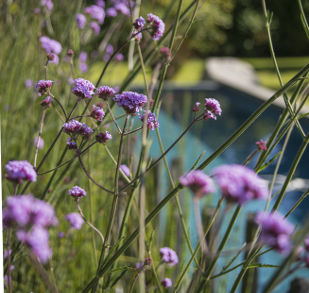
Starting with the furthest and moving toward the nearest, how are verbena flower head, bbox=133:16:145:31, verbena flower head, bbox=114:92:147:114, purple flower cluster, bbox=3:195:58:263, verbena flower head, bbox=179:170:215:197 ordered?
verbena flower head, bbox=133:16:145:31 < verbena flower head, bbox=114:92:147:114 < verbena flower head, bbox=179:170:215:197 < purple flower cluster, bbox=3:195:58:263

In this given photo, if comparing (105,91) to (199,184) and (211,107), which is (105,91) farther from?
(199,184)

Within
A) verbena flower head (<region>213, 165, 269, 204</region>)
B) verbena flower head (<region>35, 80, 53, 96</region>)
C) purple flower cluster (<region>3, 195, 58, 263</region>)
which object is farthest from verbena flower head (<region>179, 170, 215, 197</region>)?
verbena flower head (<region>35, 80, 53, 96</region>)

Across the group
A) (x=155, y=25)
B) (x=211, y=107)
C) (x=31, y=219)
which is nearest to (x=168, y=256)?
(x=211, y=107)

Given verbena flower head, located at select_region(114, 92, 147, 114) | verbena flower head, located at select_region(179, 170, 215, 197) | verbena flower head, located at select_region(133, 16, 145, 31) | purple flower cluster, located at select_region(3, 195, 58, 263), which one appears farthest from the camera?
verbena flower head, located at select_region(133, 16, 145, 31)

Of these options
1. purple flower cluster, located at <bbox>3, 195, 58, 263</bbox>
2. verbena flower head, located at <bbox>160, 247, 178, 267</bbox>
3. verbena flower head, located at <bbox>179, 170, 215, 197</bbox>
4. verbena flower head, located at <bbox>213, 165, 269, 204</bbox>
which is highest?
verbena flower head, located at <bbox>213, 165, 269, 204</bbox>

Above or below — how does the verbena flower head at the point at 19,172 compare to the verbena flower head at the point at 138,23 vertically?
below

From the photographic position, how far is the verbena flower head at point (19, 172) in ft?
1.50

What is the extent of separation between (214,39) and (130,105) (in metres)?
14.9

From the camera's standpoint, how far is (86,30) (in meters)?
1.89

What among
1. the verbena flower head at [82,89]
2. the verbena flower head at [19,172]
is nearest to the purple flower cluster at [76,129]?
the verbena flower head at [82,89]

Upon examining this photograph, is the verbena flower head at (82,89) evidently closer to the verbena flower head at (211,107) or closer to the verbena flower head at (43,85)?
the verbena flower head at (43,85)

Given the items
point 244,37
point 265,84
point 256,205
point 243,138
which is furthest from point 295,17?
point 256,205

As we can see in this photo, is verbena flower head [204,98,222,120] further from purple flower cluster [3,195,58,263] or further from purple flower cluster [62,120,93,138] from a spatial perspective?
purple flower cluster [3,195,58,263]

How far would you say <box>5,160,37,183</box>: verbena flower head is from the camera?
46 centimetres
